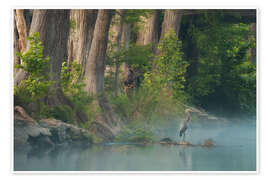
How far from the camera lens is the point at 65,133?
10461mm

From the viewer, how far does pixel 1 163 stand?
370 inches

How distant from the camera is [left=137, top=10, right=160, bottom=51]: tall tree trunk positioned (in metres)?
15.8

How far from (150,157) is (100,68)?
3713mm

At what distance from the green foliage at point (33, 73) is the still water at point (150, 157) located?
115 centimetres

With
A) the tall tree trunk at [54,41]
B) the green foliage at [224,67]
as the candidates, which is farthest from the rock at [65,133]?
the green foliage at [224,67]

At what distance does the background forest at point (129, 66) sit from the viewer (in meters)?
11.0

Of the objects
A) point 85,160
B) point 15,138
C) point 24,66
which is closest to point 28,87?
point 24,66

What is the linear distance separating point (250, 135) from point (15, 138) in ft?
14.5

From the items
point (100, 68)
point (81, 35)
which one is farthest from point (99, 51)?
point (81, 35)

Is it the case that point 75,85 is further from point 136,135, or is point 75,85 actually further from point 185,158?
point 185,158

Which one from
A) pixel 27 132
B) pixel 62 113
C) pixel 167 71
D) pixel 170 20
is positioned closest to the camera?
pixel 27 132

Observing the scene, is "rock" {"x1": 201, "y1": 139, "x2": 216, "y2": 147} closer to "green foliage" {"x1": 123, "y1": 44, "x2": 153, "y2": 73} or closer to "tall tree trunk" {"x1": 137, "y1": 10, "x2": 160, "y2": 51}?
"green foliage" {"x1": 123, "y1": 44, "x2": 153, "y2": 73}

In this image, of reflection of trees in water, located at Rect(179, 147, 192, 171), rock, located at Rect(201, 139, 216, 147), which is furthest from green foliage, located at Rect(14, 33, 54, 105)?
rock, located at Rect(201, 139, 216, 147)

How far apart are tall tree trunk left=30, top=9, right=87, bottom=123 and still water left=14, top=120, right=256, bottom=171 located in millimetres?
1221
